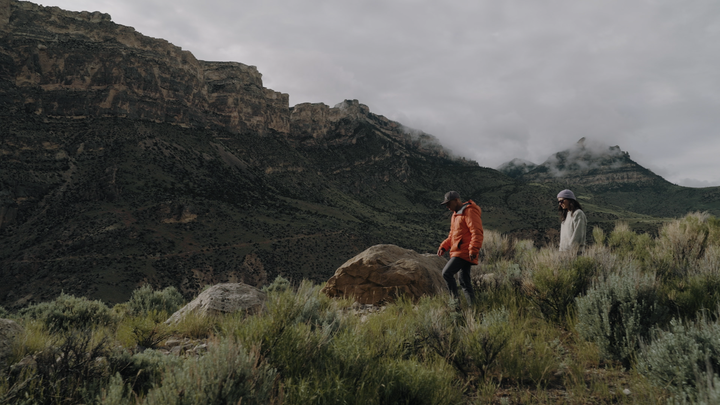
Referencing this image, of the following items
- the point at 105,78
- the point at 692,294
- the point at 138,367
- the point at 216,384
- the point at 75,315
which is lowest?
the point at 75,315

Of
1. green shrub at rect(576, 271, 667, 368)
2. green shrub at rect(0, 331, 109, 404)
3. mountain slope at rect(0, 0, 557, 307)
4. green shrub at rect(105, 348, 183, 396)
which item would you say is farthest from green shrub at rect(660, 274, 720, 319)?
mountain slope at rect(0, 0, 557, 307)

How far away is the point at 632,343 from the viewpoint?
312cm

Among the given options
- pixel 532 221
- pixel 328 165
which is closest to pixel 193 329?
pixel 532 221

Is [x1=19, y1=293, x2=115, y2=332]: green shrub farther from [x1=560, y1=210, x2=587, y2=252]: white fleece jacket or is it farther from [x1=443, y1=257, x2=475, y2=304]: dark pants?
[x1=560, y1=210, x2=587, y2=252]: white fleece jacket

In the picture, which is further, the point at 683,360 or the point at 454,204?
the point at 454,204

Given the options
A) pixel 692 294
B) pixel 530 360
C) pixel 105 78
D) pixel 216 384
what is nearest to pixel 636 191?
pixel 692 294

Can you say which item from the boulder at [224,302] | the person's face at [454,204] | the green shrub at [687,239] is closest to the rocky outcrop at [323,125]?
the green shrub at [687,239]

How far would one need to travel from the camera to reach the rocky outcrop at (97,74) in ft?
238

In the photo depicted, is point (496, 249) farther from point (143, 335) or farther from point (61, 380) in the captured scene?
point (61, 380)

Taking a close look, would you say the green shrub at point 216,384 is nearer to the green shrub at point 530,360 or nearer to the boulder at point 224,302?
the green shrub at point 530,360

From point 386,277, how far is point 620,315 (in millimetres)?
4372

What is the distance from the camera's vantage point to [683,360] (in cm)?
235

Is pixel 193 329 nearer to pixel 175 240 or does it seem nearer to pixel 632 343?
pixel 632 343

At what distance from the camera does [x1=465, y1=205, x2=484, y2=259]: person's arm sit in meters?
4.99
